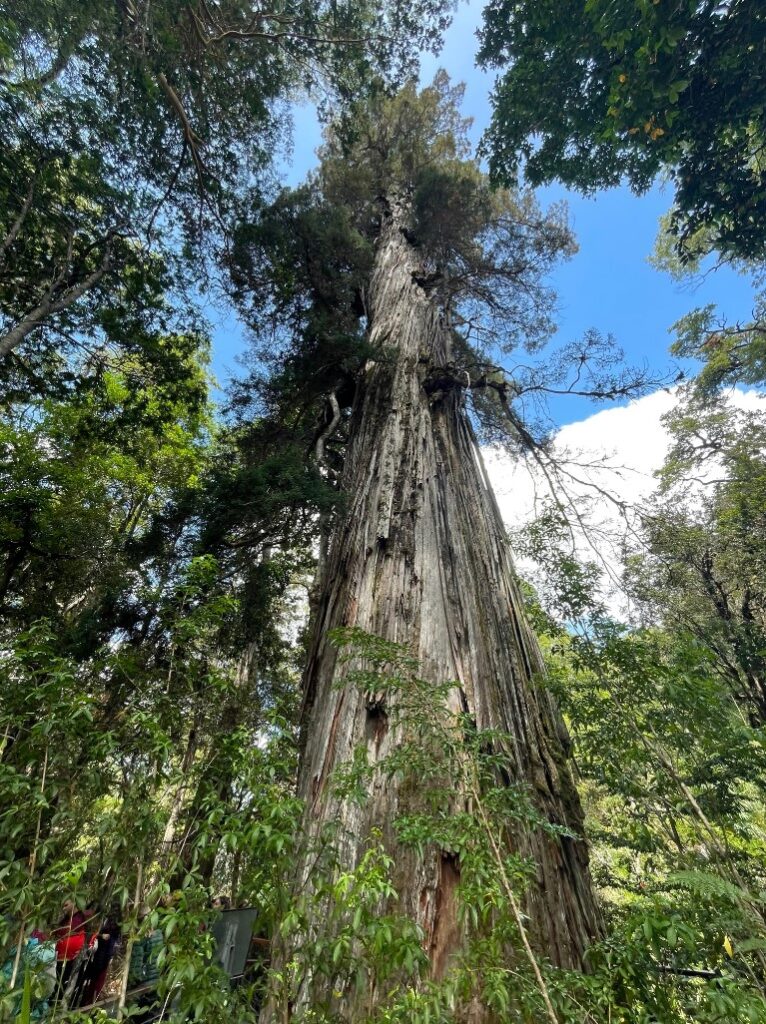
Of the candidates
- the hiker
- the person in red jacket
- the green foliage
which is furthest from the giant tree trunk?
the hiker

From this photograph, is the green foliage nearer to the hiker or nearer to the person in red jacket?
the person in red jacket

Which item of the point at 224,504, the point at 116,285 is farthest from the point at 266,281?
the point at 224,504

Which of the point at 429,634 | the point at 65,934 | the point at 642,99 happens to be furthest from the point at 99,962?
the point at 642,99

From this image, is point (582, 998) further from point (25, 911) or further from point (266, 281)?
point (266, 281)

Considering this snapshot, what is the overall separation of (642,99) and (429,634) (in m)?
4.17

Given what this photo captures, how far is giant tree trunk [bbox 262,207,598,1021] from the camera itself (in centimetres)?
179

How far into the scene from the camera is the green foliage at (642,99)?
3363mm

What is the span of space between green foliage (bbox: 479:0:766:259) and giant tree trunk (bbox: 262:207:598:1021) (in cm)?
248

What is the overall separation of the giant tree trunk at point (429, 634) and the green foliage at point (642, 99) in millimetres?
2482

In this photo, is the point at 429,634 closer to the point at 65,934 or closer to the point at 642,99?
the point at 65,934

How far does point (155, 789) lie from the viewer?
1487 millimetres

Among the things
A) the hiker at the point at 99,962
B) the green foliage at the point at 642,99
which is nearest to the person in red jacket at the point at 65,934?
the hiker at the point at 99,962

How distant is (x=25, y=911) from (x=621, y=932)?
1.47 m

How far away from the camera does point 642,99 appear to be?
11.8ft
